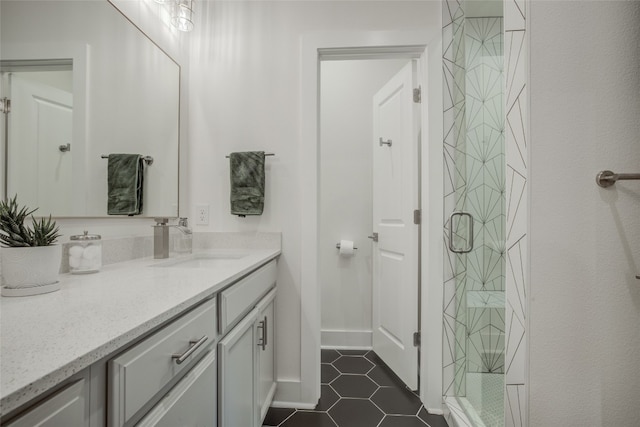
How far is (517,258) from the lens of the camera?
3.38 ft

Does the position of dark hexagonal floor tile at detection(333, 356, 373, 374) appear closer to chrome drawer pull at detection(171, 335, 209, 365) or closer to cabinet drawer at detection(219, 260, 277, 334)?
cabinet drawer at detection(219, 260, 277, 334)

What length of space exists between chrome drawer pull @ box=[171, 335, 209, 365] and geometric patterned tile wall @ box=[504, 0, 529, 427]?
3.40 ft

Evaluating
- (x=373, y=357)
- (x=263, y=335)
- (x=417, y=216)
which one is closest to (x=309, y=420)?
(x=263, y=335)

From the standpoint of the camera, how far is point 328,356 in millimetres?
2281

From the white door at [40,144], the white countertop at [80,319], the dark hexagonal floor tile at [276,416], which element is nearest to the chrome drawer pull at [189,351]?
the white countertop at [80,319]

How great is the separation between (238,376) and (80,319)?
0.66 meters

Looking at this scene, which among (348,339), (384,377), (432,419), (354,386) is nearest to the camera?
(432,419)

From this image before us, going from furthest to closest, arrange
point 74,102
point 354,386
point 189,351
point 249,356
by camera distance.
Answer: point 354,386 → point 249,356 → point 74,102 → point 189,351

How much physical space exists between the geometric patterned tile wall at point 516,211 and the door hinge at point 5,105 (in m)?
1.56

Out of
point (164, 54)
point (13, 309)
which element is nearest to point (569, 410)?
point (13, 309)

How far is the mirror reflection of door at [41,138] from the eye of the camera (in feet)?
2.73

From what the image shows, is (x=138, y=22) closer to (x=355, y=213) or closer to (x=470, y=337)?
(x=355, y=213)

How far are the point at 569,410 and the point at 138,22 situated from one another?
2368 millimetres

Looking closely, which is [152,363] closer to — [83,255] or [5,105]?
Result: [83,255]
